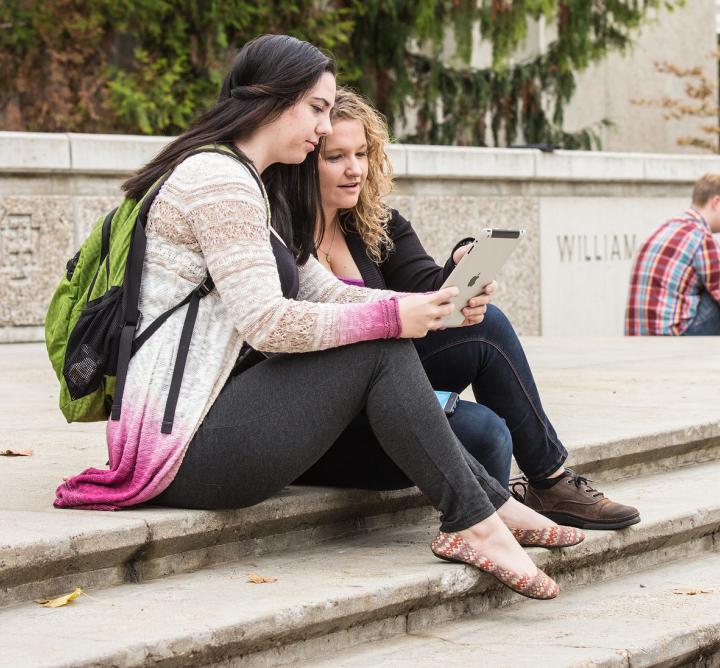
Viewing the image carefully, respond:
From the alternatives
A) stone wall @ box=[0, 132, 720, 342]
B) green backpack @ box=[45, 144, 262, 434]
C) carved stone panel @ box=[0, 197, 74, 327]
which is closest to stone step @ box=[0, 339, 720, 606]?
green backpack @ box=[45, 144, 262, 434]

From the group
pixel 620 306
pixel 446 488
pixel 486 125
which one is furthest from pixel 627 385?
pixel 486 125

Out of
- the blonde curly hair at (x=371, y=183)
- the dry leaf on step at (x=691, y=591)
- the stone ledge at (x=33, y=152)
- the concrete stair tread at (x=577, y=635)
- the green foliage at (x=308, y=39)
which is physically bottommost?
the dry leaf on step at (x=691, y=591)

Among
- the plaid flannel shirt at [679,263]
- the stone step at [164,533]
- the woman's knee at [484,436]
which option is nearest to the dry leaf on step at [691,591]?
the woman's knee at [484,436]

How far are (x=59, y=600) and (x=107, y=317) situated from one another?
0.62 metres

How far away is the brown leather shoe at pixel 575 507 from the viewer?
146 inches

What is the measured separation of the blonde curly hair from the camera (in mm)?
3887

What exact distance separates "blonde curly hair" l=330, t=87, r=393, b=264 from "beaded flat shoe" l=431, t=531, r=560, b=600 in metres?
1.08

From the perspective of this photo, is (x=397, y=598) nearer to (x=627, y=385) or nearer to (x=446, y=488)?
(x=446, y=488)

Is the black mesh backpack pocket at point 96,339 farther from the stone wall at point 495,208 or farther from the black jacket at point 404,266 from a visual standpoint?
the stone wall at point 495,208

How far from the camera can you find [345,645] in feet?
10.0

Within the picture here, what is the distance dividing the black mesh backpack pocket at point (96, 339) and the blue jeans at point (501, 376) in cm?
93

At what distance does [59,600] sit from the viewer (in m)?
2.89

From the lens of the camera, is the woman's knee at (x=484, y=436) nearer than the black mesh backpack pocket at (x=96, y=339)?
No

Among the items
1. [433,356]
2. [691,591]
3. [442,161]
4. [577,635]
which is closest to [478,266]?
[433,356]
